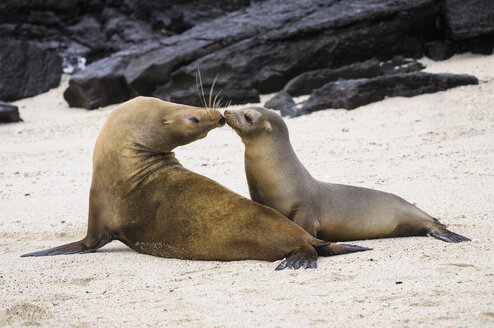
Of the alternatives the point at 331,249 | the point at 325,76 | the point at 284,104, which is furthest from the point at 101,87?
the point at 331,249

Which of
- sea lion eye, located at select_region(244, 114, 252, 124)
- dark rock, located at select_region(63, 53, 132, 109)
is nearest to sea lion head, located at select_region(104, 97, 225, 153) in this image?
sea lion eye, located at select_region(244, 114, 252, 124)

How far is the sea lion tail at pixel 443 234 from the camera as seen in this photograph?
13.1 feet

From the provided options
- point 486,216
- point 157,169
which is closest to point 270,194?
point 157,169

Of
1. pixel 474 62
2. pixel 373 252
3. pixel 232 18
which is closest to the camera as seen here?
pixel 373 252

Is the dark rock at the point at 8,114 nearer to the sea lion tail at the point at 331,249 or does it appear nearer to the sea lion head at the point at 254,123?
the sea lion head at the point at 254,123

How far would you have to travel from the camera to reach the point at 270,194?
14.2ft

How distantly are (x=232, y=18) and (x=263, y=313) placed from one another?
11.8 m

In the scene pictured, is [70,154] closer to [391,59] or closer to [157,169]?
[157,169]

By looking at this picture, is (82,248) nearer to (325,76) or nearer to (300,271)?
(300,271)

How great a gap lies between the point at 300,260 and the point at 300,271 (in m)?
0.17

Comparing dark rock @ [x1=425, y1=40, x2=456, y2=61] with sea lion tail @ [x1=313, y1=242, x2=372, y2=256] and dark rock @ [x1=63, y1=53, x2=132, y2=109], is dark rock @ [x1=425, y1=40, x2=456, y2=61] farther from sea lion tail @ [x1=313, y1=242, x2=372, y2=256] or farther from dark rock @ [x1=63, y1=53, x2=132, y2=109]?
sea lion tail @ [x1=313, y1=242, x2=372, y2=256]

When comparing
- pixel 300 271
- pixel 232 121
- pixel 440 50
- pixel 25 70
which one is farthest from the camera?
pixel 25 70

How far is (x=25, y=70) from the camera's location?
14898mm

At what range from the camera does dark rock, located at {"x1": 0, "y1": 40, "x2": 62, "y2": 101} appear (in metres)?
14.4
